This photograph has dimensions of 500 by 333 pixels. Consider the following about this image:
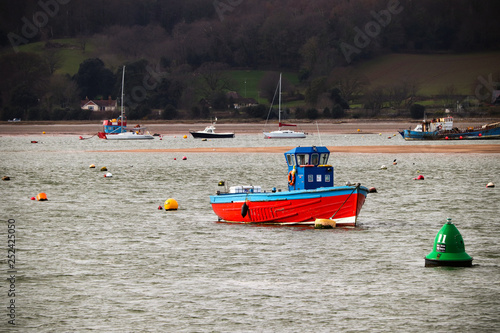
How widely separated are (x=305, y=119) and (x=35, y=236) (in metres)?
→ 132

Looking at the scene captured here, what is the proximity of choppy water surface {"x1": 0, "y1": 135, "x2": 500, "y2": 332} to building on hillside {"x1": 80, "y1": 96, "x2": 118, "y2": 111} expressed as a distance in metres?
142

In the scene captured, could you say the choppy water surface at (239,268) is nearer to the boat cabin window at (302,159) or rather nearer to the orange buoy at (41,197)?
the orange buoy at (41,197)

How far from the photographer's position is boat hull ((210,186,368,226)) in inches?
1303

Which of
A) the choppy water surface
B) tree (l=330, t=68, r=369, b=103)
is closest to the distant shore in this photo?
tree (l=330, t=68, r=369, b=103)

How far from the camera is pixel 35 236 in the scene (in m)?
35.4

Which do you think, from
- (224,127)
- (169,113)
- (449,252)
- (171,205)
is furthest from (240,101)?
(449,252)

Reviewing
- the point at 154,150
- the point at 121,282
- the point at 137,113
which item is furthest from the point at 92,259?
the point at 137,113

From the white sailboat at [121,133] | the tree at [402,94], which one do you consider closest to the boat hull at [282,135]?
the white sailboat at [121,133]

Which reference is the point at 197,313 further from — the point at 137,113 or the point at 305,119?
the point at 137,113

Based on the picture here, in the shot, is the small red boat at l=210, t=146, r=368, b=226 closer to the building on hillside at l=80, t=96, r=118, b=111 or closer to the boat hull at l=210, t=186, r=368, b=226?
the boat hull at l=210, t=186, r=368, b=226

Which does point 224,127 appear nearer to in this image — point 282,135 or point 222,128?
point 222,128

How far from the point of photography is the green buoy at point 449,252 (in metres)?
25.7

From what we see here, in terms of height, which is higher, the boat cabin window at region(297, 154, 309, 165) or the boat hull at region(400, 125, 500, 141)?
the boat hull at region(400, 125, 500, 141)

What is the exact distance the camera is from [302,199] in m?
33.6
